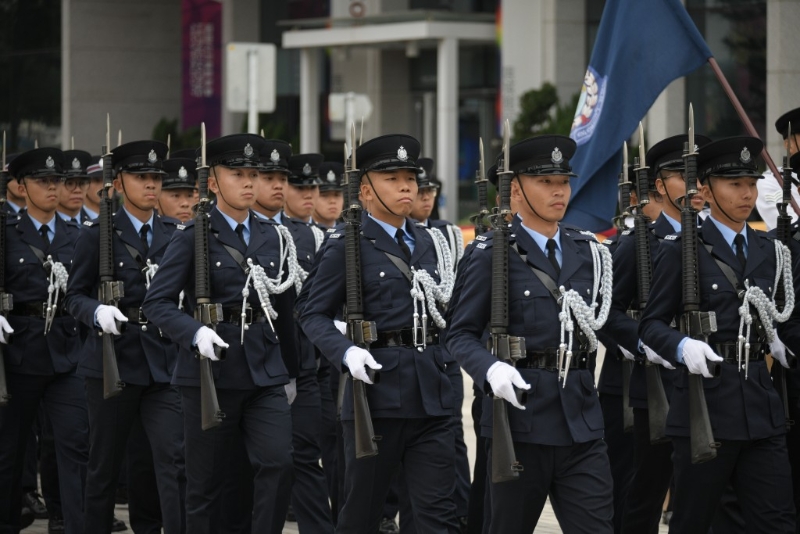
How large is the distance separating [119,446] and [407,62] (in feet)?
79.9

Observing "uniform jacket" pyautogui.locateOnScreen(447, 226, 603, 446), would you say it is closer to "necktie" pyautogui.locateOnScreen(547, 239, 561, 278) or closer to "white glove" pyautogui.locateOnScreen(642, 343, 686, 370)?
"necktie" pyautogui.locateOnScreen(547, 239, 561, 278)

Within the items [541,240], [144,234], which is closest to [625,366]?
[541,240]

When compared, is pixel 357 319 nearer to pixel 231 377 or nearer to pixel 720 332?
pixel 231 377

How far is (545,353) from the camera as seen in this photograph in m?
5.98

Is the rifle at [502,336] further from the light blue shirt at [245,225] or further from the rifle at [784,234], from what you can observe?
the light blue shirt at [245,225]

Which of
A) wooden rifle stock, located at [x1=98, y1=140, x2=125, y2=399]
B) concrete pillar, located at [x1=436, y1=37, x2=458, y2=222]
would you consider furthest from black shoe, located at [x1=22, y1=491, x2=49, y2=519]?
concrete pillar, located at [x1=436, y1=37, x2=458, y2=222]

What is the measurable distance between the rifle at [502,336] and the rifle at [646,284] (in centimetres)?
101

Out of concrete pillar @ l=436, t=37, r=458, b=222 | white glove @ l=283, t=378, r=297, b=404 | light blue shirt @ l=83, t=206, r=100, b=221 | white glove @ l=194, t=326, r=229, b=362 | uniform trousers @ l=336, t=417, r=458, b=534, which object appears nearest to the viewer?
uniform trousers @ l=336, t=417, r=458, b=534

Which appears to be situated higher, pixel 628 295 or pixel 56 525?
pixel 628 295

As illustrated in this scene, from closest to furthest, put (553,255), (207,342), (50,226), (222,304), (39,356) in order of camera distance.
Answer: (553,255) → (207,342) → (222,304) → (39,356) → (50,226)

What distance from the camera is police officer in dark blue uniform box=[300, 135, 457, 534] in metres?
6.43

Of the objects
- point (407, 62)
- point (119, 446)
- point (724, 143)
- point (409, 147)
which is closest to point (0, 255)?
point (119, 446)

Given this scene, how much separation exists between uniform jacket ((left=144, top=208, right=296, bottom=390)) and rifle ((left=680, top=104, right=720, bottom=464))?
2.01 meters

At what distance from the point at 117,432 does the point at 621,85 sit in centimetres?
358
